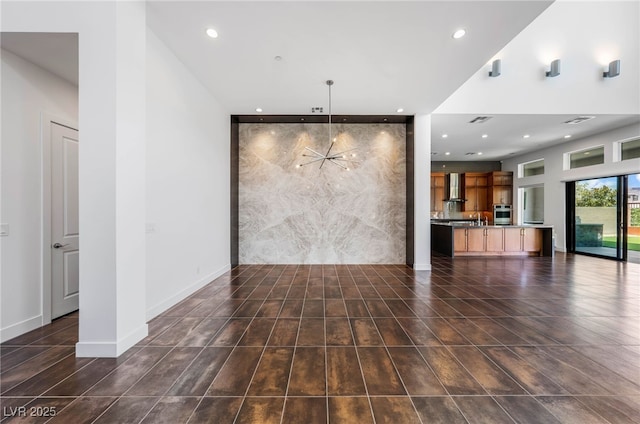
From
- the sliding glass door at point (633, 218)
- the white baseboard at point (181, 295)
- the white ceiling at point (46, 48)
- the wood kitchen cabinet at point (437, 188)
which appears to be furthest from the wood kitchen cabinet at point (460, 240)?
the white ceiling at point (46, 48)

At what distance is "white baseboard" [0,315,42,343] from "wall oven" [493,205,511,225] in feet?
38.3

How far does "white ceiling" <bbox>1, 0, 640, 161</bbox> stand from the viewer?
2.49 metres

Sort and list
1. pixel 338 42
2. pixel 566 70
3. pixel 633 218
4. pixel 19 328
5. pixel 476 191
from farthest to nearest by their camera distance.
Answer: pixel 476 191
pixel 633 218
pixel 566 70
pixel 338 42
pixel 19 328

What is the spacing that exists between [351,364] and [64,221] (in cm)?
365

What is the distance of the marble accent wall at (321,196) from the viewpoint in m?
5.79

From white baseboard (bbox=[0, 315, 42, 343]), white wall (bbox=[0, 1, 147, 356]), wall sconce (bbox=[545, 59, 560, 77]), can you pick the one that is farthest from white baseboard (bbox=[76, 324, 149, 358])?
wall sconce (bbox=[545, 59, 560, 77])

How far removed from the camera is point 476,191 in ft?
32.1

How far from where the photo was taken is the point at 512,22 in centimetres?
267

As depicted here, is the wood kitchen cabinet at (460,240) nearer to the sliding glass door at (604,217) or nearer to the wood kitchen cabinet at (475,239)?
the wood kitchen cabinet at (475,239)

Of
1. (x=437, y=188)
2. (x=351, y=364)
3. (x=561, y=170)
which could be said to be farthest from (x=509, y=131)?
(x=351, y=364)

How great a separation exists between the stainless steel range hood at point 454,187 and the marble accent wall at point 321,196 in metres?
5.09

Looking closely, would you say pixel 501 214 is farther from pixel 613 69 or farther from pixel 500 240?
pixel 613 69

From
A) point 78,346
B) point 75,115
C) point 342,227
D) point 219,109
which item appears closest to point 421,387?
point 78,346

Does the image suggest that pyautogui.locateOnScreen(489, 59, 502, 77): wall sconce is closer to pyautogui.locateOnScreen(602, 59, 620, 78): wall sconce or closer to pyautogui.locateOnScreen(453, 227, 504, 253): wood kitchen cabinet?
pyautogui.locateOnScreen(602, 59, 620, 78): wall sconce
